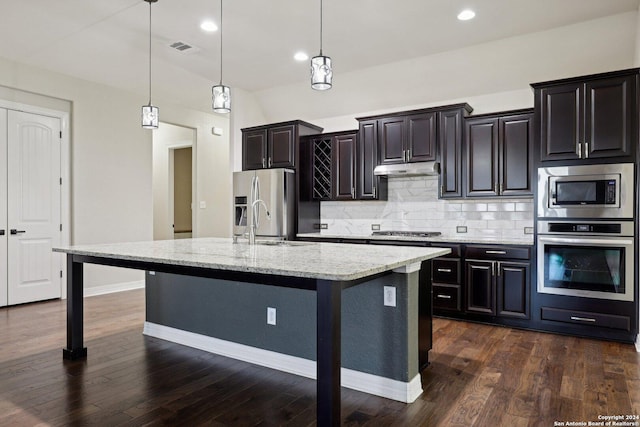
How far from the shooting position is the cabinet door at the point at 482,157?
4398 millimetres

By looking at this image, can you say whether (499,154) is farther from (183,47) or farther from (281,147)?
(183,47)

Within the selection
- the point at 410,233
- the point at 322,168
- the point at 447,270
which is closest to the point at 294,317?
the point at 447,270

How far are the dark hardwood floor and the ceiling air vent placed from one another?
310 centimetres

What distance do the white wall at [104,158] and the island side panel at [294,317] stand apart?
2262 mm

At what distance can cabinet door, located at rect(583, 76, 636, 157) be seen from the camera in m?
3.53

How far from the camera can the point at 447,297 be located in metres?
4.36

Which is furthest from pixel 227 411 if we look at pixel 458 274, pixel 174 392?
pixel 458 274

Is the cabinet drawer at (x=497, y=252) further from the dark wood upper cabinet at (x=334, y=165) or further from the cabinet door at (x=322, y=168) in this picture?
the cabinet door at (x=322, y=168)

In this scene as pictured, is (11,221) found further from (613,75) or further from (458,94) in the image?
(613,75)

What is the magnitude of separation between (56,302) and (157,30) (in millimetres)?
3443

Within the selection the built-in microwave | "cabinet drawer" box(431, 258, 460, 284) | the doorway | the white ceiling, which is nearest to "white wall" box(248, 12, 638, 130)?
the white ceiling

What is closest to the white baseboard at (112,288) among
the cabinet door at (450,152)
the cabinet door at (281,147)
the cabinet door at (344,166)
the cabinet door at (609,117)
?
the cabinet door at (281,147)

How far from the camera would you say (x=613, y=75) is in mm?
3570

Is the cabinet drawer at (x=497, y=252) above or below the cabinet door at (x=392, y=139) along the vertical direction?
below
